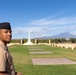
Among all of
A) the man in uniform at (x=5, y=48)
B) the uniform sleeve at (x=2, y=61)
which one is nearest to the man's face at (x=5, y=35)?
the man in uniform at (x=5, y=48)

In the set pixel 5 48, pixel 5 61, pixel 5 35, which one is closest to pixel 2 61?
pixel 5 61

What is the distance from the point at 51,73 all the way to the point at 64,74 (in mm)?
630

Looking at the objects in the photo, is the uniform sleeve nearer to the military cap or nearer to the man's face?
the man's face

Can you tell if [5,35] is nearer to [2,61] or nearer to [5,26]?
[5,26]

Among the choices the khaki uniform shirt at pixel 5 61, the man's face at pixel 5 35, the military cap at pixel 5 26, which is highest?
the military cap at pixel 5 26

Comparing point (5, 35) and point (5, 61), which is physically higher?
point (5, 35)

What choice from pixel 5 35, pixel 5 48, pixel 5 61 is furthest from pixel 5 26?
pixel 5 61

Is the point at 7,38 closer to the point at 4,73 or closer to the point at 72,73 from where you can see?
the point at 4,73

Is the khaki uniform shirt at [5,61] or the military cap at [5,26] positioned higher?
the military cap at [5,26]

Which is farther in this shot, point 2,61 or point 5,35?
point 5,35

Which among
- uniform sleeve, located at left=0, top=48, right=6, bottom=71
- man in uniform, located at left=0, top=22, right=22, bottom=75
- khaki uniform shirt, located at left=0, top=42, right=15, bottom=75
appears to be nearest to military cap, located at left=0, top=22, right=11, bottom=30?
man in uniform, located at left=0, top=22, right=22, bottom=75

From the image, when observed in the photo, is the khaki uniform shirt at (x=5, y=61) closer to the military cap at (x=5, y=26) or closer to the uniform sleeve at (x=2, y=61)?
the uniform sleeve at (x=2, y=61)

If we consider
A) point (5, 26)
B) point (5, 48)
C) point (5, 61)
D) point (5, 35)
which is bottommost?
point (5, 61)

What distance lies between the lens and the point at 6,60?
133 inches
